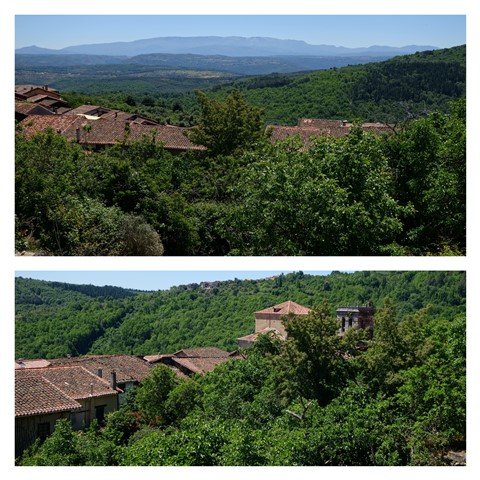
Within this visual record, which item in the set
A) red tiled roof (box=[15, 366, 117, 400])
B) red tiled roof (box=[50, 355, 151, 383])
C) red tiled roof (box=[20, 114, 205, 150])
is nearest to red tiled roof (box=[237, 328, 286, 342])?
A: red tiled roof (box=[15, 366, 117, 400])

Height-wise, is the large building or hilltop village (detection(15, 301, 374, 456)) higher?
the large building

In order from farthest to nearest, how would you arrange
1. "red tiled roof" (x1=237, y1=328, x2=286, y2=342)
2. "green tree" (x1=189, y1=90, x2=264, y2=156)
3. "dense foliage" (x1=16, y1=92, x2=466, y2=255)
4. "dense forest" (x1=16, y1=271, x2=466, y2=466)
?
"green tree" (x1=189, y1=90, x2=264, y2=156)
"dense foliage" (x1=16, y1=92, x2=466, y2=255)
"red tiled roof" (x1=237, y1=328, x2=286, y2=342)
"dense forest" (x1=16, y1=271, x2=466, y2=466)

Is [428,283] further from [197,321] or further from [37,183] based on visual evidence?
[37,183]

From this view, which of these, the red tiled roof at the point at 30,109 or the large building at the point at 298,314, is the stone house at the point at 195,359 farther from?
the red tiled roof at the point at 30,109

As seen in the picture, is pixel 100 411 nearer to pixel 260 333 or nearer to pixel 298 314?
pixel 260 333

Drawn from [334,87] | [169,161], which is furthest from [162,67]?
[169,161]

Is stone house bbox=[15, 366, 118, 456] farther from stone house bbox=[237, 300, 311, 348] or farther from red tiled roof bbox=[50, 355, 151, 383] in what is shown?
stone house bbox=[237, 300, 311, 348]
